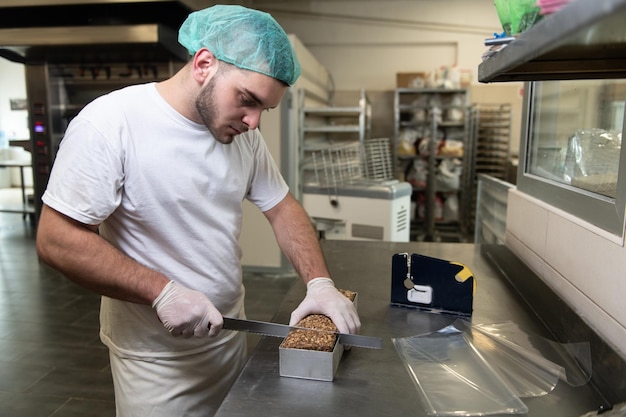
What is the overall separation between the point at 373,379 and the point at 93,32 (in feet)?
11.4

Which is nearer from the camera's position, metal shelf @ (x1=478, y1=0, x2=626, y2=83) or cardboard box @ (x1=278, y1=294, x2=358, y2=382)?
metal shelf @ (x1=478, y1=0, x2=626, y2=83)

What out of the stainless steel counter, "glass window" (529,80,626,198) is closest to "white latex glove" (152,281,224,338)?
the stainless steel counter

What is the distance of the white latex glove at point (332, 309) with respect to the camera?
1.06m

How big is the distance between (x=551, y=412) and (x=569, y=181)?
2.48ft

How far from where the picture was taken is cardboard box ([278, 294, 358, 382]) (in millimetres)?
864

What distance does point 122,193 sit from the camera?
1076 millimetres

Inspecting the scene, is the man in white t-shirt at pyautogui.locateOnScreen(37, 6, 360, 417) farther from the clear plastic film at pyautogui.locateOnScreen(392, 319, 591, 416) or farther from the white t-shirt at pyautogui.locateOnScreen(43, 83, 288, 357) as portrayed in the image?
the clear plastic film at pyautogui.locateOnScreen(392, 319, 591, 416)

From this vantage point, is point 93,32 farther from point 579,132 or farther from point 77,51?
point 579,132

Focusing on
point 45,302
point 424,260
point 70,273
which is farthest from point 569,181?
point 45,302

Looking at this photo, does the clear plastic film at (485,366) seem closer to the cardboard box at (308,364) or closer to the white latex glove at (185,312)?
the cardboard box at (308,364)

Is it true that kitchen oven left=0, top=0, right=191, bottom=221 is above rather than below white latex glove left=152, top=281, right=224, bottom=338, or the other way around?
above

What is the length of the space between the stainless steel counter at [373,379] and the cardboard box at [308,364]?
12mm

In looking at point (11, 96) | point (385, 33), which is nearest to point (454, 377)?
point (385, 33)

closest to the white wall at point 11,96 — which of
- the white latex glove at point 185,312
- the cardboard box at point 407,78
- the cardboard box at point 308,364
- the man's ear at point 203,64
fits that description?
the cardboard box at point 407,78
